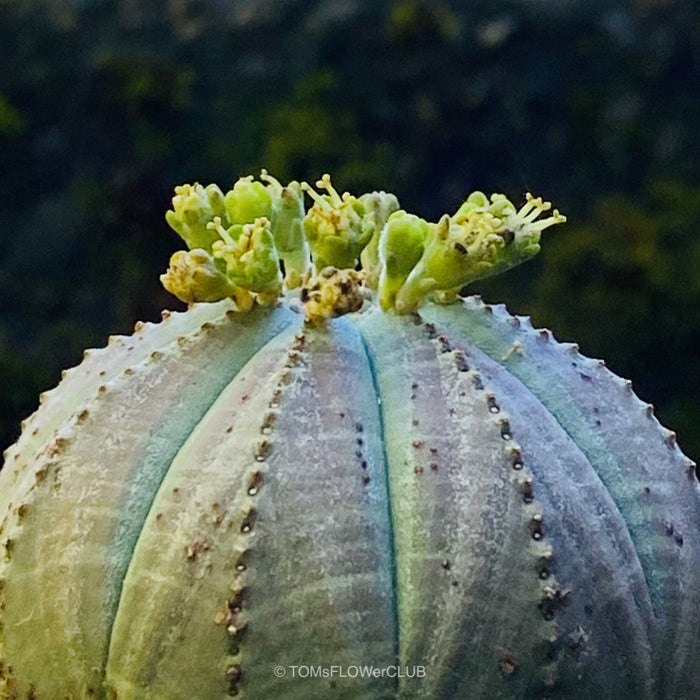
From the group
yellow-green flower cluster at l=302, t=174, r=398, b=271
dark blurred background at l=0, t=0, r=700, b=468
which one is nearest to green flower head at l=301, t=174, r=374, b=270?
yellow-green flower cluster at l=302, t=174, r=398, b=271

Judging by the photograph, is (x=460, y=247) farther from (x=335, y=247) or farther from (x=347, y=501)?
(x=347, y=501)

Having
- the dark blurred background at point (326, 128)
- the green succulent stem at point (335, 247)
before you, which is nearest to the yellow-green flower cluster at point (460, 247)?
the green succulent stem at point (335, 247)

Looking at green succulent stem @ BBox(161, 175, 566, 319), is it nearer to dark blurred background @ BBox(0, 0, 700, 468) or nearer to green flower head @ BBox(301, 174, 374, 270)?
green flower head @ BBox(301, 174, 374, 270)

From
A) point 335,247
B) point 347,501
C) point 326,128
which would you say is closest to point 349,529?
point 347,501

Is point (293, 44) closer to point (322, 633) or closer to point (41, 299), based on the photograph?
point (41, 299)

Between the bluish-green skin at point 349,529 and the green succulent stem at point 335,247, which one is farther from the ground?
the green succulent stem at point 335,247

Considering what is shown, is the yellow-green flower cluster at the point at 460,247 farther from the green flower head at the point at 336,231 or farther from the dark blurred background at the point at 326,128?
the dark blurred background at the point at 326,128

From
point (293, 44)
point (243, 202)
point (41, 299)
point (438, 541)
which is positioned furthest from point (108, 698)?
point (293, 44)
